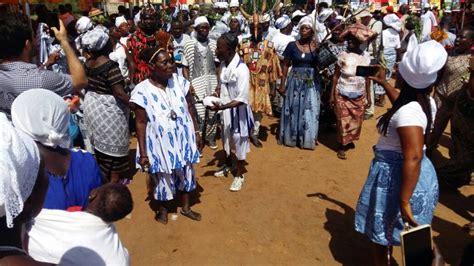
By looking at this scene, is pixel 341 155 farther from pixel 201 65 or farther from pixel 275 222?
pixel 201 65

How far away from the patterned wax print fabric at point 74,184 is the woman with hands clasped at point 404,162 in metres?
1.82

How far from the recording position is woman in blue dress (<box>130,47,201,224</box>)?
356cm

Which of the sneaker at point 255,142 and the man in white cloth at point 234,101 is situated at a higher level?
the man in white cloth at point 234,101

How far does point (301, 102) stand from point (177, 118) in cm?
289

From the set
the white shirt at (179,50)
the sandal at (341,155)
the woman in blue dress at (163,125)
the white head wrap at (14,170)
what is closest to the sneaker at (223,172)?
the woman in blue dress at (163,125)

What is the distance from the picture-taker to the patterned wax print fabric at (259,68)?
621 cm

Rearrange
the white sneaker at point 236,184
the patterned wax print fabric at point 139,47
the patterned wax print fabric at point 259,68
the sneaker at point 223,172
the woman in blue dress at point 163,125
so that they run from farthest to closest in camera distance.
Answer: the patterned wax print fabric at point 259,68
the patterned wax print fabric at point 139,47
the sneaker at point 223,172
the white sneaker at point 236,184
the woman in blue dress at point 163,125

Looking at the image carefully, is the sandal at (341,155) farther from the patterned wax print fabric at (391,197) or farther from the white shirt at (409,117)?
the white shirt at (409,117)

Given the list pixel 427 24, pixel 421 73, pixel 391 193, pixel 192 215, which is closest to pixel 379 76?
pixel 421 73

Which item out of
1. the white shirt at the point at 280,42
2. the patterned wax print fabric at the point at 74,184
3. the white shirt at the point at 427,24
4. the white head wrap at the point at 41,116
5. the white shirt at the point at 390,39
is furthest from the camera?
the white shirt at the point at 427,24

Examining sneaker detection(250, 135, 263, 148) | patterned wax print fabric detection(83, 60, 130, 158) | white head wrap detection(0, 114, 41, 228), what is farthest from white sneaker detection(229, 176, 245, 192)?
white head wrap detection(0, 114, 41, 228)

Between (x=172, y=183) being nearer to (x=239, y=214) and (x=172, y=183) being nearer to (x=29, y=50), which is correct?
(x=239, y=214)

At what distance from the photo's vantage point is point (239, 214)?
431cm

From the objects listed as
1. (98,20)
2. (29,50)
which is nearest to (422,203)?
(29,50)
